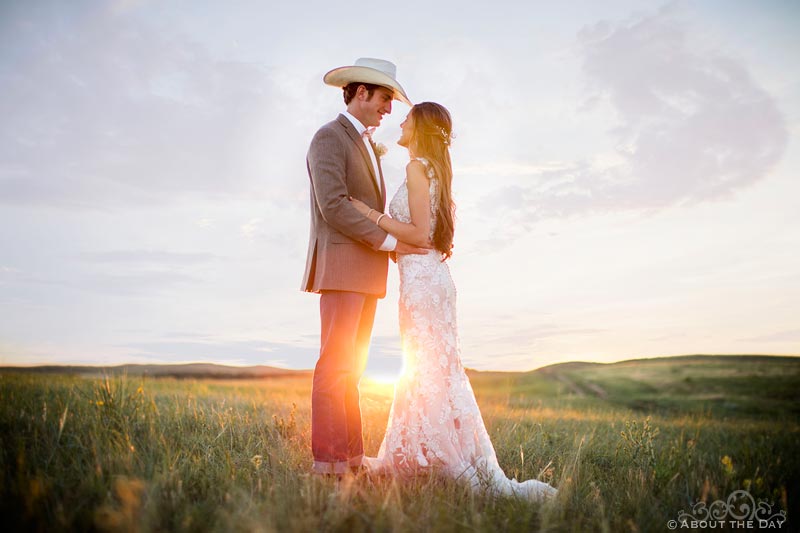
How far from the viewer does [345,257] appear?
462cm

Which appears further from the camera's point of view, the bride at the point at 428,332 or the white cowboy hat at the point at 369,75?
the white cowboy hat at the point at 369,75

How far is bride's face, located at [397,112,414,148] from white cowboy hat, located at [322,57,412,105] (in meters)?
0.25

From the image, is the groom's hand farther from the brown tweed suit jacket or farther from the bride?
the brown tweed suit jacket

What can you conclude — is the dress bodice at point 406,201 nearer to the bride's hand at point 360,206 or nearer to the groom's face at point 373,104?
the bride's hand at point 360,206

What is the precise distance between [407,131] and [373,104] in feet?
1.31

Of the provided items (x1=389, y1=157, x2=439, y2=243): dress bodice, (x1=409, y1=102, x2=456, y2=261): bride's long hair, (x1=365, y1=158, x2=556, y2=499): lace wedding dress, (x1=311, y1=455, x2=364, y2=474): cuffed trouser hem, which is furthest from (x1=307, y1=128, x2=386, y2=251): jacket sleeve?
(x1=311, y1=455, x2=364, y2=474): cuffed trouser hem

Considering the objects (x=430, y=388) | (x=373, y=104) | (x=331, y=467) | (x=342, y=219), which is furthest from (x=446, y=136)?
(x=331, y=467)

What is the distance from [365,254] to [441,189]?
906 millimetres

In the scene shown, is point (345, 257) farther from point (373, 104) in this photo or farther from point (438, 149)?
point (373, 104)

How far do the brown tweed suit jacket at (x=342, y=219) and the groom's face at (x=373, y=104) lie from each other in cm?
22

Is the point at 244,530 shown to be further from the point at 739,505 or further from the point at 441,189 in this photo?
the point at 739,505

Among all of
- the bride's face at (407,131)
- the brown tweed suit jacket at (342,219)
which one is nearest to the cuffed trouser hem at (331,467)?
the brown tweed suit jacket at (342,219)

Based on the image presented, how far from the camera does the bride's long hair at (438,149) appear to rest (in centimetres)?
486

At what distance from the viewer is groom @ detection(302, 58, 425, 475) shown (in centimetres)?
450
